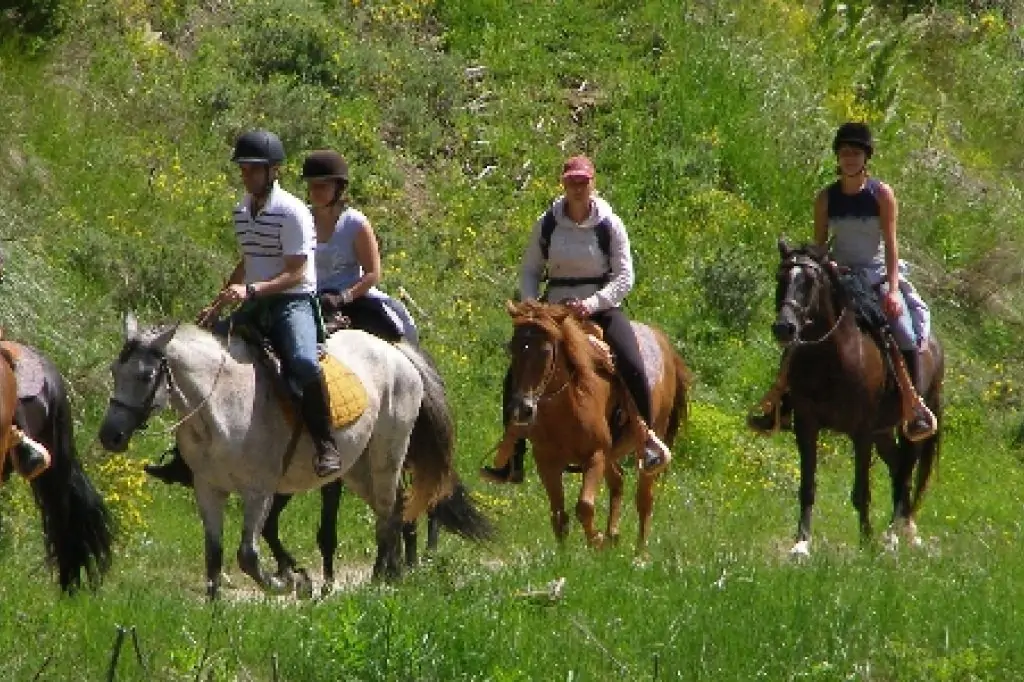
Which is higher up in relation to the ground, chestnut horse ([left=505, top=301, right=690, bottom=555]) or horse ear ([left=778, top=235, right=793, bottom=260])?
horse ear ([left=778, top=235, right=793, bottom=260])

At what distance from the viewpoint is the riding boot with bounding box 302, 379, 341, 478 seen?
42.5ft

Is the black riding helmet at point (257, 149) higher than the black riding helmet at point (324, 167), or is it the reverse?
the black riding helmet at point (257, 149)

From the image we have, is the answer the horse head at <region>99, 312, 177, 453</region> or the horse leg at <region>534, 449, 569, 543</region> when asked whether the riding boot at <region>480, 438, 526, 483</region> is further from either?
the horse head at <region>99, 312, 177, 453</region>

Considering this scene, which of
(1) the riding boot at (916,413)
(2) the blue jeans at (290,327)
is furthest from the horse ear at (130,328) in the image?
(1) the riding boot at (916,413)

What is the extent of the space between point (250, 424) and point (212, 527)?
2.17 feet

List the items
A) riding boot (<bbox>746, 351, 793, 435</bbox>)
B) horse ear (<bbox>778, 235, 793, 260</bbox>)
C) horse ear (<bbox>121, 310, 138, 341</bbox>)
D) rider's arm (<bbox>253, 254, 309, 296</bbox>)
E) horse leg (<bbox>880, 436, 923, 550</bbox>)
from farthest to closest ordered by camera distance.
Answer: horse leg (<bbox>880, 436, 923, 550</bbox>) → riding boot (<bbox>746, 351, 793, 435</bbox>) → horse ear (<bbox>778, 235, 793, 260</bbox>) → rider's arm (<bbox>253, 254, 309, 296</bbox>) → horse ear (<bbox>121, 310, 138, 341</bbox>)

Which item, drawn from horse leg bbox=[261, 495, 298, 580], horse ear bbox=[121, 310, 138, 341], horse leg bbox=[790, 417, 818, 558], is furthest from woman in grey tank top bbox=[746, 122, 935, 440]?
horse ear bbox=[121, 310, 138, 341]

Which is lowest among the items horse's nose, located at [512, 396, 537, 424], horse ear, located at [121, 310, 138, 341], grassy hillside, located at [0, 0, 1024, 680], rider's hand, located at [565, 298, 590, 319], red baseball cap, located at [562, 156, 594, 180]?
grassy hillside, located at [0, 0, 1024, 680]

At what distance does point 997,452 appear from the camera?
946 inches

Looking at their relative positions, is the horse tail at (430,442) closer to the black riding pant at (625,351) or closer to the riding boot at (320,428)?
the black riding pant at (625,351)

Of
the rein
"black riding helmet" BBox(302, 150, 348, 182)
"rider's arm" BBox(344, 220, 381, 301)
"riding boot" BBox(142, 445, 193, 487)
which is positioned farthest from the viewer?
the rein

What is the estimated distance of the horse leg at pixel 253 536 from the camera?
41.2 feet

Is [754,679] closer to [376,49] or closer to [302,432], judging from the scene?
[302,432]

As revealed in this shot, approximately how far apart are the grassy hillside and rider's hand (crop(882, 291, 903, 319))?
180 cm
